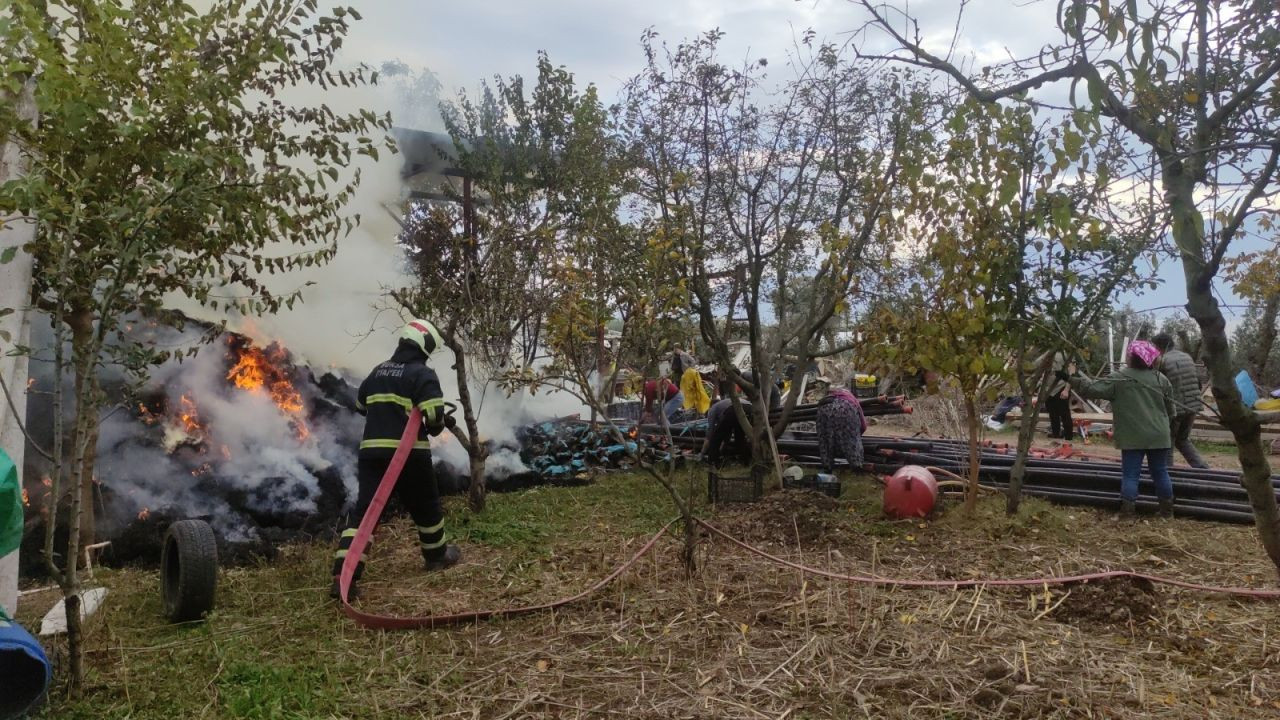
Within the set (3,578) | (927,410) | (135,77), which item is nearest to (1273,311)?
(927,410)

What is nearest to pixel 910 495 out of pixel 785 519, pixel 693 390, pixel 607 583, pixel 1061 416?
pixel 785 519

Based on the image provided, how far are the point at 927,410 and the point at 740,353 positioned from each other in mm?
8205

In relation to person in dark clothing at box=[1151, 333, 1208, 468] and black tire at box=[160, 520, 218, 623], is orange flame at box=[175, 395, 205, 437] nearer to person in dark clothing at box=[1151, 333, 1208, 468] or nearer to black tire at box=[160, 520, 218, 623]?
black tire at box=[160, 520, 218, 623]

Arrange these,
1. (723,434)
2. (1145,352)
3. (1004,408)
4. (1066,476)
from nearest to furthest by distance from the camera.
A: (1145,352), (1066,476), (723,434), (1004,408)

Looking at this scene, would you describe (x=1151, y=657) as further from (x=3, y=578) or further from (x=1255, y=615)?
(x=3, y=578)

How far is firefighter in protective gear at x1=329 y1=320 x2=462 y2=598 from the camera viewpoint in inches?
208

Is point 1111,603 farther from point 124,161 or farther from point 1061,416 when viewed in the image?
point 1061,416

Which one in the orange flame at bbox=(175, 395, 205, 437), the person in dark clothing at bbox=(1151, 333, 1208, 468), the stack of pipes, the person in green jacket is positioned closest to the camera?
the person in green jacket

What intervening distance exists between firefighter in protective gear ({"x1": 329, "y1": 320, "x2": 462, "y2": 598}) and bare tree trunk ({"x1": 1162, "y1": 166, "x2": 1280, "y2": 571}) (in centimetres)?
427

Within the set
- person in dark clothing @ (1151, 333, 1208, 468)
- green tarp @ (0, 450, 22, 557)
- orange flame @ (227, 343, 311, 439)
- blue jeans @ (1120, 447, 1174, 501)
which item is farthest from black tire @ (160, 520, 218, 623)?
person in dark clothing @ (1151, 333, 1208, 468)

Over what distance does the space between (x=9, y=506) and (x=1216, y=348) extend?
4198 mm

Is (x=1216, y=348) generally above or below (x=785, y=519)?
above

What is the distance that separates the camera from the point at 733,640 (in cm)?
373

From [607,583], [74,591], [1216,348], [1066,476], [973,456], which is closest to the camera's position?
[1216,348]
